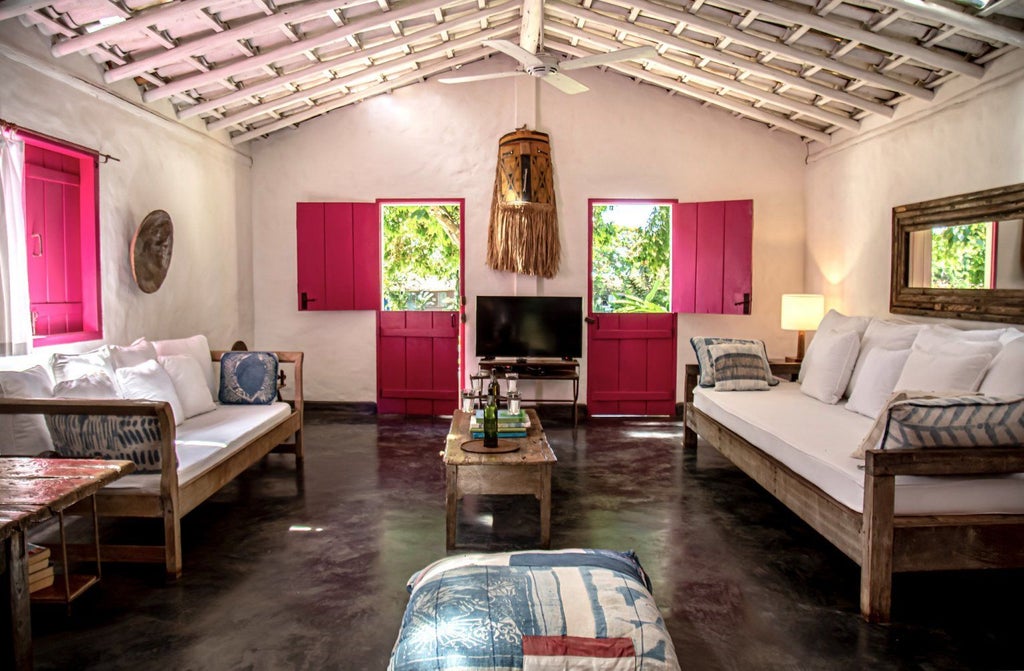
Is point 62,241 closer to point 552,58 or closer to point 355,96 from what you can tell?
point 355,96

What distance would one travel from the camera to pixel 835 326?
196 inches

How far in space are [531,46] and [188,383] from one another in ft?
12.6

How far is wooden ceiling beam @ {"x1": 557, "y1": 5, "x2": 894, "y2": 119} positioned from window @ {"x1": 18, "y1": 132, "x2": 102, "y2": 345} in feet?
12.3

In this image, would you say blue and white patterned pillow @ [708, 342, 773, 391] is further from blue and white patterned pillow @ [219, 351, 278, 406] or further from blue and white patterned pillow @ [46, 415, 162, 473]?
blue and white patterned pillow @ [46, 415, 162, 473]

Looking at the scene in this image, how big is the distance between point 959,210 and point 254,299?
6.12 metres

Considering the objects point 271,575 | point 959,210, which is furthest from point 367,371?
point 959,210

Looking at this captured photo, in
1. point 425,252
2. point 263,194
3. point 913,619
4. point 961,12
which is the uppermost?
point 961,12

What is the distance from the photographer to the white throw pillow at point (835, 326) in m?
4.75

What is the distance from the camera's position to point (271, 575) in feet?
9.85

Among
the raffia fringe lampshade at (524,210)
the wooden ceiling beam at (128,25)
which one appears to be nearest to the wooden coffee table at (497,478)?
the wooden ceiling beam at (128,25)

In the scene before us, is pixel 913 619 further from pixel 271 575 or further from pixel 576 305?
pixel 576 305

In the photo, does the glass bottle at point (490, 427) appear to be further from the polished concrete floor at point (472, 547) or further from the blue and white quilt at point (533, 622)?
A: the blue and white quilt at point (533, 622)

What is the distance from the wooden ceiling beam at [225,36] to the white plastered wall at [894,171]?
12.9ft

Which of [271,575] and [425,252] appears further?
[425,252]
